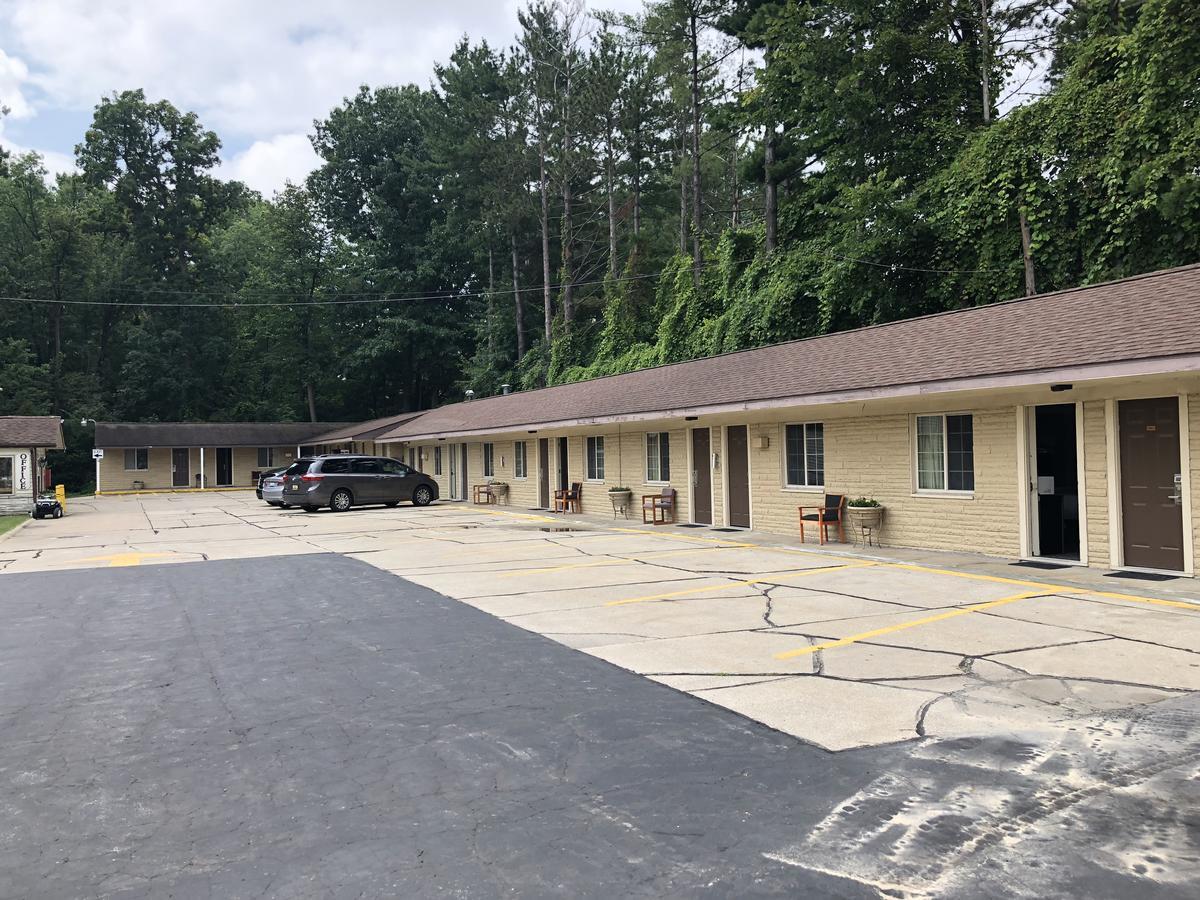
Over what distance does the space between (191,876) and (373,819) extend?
0.77m

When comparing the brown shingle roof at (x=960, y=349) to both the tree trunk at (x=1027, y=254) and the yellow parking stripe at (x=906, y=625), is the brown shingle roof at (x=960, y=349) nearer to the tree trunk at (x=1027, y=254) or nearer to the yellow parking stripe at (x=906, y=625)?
the yellow parking stripe at (x=906, y=625)

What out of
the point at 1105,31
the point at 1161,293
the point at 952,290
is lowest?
the point at 1161,293

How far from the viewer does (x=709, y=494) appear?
63.1 ft

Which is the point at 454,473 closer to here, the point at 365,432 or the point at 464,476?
the point at 464,476

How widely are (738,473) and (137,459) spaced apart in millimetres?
40312

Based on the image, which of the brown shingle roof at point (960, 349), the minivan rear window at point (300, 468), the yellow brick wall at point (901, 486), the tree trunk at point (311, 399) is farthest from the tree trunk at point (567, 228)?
the yellow brick wall at point (901, 486)

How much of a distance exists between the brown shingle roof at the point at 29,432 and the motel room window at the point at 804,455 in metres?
27.5

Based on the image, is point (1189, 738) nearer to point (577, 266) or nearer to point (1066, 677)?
point (1066, 677)

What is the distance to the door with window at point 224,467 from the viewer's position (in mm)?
49438

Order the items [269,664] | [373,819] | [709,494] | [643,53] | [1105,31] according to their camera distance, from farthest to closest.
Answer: [643,53]
[1105,31]
[709,494]
[269,664]
[373,819]

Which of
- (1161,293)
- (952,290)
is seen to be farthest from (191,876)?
(952,290)

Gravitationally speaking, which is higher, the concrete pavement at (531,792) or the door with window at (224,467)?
the door with window at (224,467)

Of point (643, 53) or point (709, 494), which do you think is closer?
point (709, 494)

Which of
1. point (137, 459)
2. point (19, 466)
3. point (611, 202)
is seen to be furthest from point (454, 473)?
point (137, 459)
